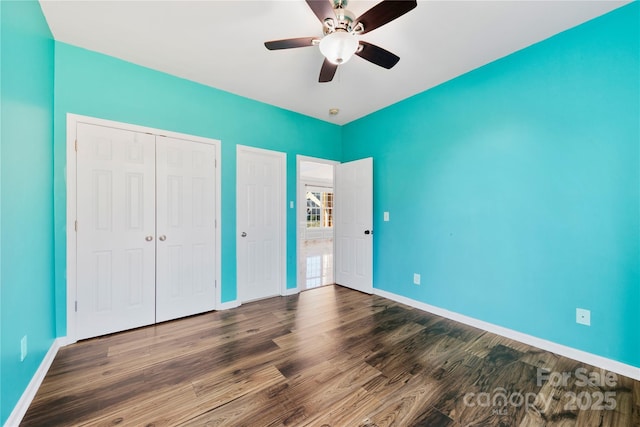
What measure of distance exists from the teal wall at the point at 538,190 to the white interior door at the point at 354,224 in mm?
556

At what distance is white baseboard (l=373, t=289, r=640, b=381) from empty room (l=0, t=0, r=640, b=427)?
2cm

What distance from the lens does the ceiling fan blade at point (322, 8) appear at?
4.86 ft

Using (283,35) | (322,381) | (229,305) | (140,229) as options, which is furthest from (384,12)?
(229,305)

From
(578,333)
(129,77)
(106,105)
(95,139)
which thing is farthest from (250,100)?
(578,333)

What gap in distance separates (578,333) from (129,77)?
15.7 feet

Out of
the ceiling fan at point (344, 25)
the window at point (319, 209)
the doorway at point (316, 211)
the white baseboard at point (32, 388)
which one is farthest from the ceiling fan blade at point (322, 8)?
the window at point (319, 209)

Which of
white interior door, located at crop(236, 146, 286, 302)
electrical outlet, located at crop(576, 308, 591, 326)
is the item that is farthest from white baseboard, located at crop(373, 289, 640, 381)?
white interior door, located at crop(236, 146, 286, 302)

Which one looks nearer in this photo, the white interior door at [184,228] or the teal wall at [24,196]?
the teal wall at [24,196]

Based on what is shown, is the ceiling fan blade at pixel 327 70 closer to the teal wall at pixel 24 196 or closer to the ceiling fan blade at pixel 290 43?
the ceiling fan blade at pixel 290 43

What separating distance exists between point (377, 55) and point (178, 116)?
225 cm

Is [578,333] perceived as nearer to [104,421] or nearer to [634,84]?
[634,84]

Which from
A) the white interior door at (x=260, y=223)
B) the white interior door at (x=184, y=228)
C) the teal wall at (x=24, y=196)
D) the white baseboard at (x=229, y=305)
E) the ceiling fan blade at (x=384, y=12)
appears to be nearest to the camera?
the teal wall at (x=24, y=196)

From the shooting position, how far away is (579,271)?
2021mm

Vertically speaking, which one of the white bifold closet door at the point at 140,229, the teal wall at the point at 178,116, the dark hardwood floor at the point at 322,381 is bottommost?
the dark hardwood floor at the point at 322,381
